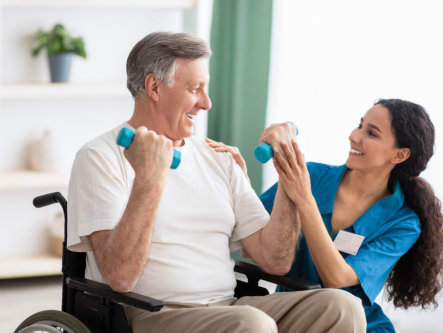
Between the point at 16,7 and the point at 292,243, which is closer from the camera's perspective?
the point at 292,243

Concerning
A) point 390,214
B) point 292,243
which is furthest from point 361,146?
point 292,243

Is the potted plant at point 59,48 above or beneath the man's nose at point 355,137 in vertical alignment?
above

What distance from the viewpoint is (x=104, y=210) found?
6.33 ft

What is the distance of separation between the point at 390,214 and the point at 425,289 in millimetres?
270

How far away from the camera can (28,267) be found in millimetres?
3816

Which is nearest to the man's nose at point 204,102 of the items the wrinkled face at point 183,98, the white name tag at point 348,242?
the wrinkled face at point 183,98

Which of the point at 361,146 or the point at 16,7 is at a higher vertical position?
the point at 16,7

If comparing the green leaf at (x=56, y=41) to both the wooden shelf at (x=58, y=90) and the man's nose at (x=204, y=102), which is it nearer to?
the wooden shelf at (x=58, y=90)

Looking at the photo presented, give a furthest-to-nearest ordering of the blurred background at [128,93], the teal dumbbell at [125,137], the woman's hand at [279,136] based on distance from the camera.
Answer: the blurred background at [128,93], the woman's hand at [279,136], the teal dumbbell at [125,137]

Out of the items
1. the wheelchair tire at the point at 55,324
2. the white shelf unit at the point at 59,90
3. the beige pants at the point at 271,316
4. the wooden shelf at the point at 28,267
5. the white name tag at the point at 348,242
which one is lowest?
the wooden shelf at the point at 28,267

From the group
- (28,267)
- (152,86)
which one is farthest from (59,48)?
(152,86)

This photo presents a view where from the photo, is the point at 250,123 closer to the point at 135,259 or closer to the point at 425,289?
the point at 425,289

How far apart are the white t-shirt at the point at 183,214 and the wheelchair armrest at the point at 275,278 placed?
56mm

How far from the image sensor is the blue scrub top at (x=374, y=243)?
2229 mm
